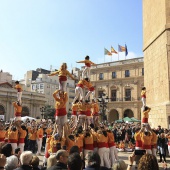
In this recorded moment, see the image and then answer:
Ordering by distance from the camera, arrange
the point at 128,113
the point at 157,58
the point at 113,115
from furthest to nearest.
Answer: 1. the point at 113,115
2. the point at 128,113
3. the point at 157,58

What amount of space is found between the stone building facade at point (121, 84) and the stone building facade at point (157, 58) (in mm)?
25024

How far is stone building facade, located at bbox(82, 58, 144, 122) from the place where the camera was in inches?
1763

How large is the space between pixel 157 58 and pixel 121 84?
29.7 meters

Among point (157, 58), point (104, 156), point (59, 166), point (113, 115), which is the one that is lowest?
point (104, 156)

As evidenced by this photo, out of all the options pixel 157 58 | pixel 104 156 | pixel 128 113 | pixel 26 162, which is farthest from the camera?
pixel 128 113

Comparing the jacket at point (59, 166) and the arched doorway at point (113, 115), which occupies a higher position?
the arched doorway at point (113, 115)

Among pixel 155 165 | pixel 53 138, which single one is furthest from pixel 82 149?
pixel 155 165

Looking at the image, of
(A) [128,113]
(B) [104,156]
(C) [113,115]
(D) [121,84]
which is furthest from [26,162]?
(C) [113,115]

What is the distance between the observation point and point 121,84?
47.0 meters

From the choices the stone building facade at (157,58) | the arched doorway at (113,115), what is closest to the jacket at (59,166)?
the stone building facade at (157,58)

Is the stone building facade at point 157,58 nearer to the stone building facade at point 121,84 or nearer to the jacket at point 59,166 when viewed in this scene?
the jacket at point 59,166

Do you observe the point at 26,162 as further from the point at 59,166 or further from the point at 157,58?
the point at 157,58

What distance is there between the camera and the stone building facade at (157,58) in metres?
15.6

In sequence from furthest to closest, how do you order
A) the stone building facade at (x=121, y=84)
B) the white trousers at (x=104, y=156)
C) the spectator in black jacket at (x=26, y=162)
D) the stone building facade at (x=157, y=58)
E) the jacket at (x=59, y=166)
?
1. the stone building facade at (x=121, y=84)
2. the stone building facade at (x=157, y=58)
3. the white trousers at (x=104, y=156)
4. the spectator in black jacket at (x=26, y=162)
5. the jacket at (x=59, y=166)
